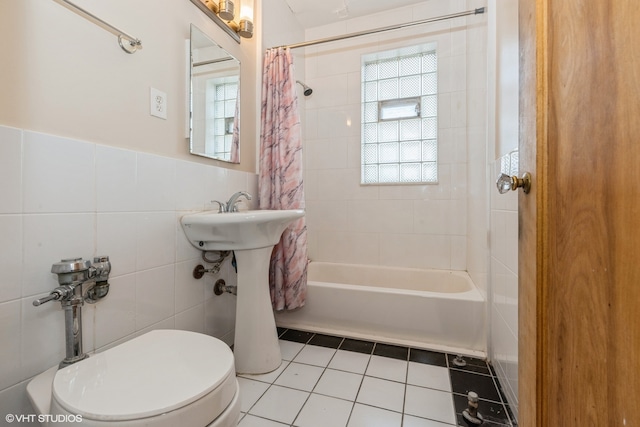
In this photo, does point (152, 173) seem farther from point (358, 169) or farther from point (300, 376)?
point (358, 169)

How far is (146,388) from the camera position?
59cm

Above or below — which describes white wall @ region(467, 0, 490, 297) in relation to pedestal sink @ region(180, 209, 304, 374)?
above

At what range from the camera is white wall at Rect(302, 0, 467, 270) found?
2.00m

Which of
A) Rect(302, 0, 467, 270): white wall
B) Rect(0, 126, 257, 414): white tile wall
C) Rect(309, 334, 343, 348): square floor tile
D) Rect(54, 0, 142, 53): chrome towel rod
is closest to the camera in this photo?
Rect(0, 126, 257, 414): white tile wall

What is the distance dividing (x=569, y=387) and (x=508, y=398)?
910 mm

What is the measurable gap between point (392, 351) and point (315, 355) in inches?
17.1

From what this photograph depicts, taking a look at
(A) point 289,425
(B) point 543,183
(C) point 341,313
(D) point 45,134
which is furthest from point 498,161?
(D) point 45,134

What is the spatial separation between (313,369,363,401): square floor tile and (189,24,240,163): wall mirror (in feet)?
4.10

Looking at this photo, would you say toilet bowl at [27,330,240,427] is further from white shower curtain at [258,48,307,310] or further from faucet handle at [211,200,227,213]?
white shower curtain at [258,48,307,310]

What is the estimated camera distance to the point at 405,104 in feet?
7.12

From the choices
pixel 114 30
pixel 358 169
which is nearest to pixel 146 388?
pixel 114 30

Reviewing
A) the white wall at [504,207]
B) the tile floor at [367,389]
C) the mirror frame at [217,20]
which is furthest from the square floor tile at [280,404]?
the mirror frame at [217,20]

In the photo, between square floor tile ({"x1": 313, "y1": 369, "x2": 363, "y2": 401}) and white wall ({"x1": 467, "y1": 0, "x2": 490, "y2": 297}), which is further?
white wall ({"x1": 467, "y1": 0, "x2": 490, "y2": 297})

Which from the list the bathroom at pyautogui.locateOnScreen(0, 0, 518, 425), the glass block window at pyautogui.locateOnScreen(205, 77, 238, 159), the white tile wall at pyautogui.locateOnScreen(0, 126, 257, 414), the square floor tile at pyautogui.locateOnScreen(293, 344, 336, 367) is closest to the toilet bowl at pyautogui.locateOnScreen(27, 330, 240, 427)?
the white tile wall at pyautogui.locateOnScreen(0, 126, 257, 414)
